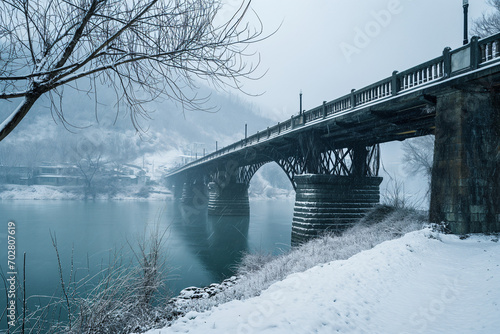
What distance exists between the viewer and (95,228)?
3067cm

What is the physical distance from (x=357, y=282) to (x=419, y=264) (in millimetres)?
2066

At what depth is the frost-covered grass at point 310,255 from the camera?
6.73m

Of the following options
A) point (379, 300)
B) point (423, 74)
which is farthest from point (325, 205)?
point (379, 300)

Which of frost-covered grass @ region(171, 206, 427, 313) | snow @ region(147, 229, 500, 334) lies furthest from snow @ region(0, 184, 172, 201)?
snow @ region(147, 229, 500, 334)

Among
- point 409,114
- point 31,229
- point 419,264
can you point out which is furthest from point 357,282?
point 31,229

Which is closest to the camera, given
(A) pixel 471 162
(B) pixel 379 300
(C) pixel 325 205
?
(B) pixel 379 300

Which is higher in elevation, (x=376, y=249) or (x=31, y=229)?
(x=376, y=249)

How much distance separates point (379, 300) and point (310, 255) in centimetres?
597

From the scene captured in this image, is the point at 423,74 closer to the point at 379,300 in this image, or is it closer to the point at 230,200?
the point at 379,300

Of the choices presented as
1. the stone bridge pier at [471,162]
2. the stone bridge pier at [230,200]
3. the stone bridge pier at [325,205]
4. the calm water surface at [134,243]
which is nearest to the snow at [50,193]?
the calm water surface at [134,243]

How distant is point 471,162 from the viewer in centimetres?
934

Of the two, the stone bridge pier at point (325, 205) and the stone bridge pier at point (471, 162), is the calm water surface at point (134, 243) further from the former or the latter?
the stone bridge pier at point (471, 162)

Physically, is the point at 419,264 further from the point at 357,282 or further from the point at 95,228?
the point at 95,228

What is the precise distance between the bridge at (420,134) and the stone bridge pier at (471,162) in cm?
3
